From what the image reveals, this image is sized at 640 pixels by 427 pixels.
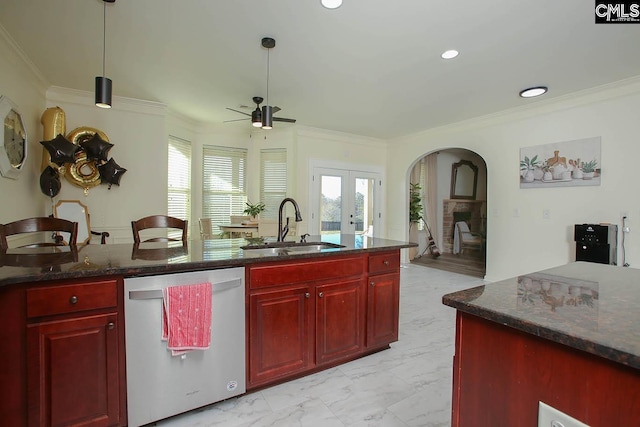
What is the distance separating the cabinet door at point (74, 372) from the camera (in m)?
1.35

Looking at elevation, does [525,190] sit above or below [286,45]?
below

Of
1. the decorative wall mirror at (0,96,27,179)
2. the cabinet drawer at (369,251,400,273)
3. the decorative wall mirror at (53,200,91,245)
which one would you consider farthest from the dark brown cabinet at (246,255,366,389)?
the decorative wall mirror at (53,200,91,245)

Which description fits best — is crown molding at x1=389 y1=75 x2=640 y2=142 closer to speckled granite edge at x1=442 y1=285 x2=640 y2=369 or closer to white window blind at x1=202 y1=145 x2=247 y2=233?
white window blind at x1=202 y1=145 x2=247 y2=233

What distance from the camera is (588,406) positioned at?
67 cm

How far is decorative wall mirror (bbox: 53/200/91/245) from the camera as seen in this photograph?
3.93 metres

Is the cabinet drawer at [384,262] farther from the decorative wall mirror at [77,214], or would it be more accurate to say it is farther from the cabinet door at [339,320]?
the decorative wall mirror at [77,214]

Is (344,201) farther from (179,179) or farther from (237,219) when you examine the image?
(179,179)

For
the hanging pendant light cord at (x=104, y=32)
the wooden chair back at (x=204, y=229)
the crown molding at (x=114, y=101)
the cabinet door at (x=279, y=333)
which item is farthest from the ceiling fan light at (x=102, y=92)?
the wooden chair back at (x=204, y=229)

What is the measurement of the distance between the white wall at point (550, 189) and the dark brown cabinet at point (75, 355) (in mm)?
4992

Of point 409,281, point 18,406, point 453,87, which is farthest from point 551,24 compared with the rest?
point 18,406

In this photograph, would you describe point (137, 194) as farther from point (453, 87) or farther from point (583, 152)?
point (583, 152)

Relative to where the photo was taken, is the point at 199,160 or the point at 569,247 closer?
the point at 569,247

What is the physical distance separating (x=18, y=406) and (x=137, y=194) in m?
3.66

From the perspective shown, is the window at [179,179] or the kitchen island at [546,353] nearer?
the kitchen island at [546,353]
